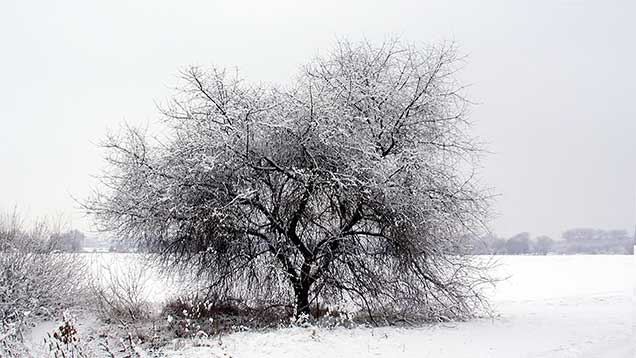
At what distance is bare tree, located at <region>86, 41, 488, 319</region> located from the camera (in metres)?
13.9

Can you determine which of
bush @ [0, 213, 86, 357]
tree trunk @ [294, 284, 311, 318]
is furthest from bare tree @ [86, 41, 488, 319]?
bush @ [0, 213, 86, 357]

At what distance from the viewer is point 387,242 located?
1481cm

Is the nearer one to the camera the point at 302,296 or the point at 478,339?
the point at 478,339

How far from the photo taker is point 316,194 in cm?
1441

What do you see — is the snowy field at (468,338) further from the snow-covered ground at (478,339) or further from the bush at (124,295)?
the bush at (124,295)

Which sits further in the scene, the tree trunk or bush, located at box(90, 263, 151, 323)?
bush, located at box(90, 263, 151, 323)

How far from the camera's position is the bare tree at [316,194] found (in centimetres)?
1393

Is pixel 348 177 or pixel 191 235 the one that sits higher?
pixel 348 177

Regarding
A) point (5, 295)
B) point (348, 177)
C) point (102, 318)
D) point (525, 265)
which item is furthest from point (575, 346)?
point (525, 265)

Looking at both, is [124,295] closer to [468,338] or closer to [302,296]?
[302,296]

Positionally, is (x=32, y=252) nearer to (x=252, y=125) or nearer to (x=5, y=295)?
(x=5, y=295)

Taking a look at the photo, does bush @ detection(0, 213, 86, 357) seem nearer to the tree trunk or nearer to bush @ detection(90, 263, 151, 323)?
bush @ detection(90, 263, 151, 323)

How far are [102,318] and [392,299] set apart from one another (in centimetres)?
727

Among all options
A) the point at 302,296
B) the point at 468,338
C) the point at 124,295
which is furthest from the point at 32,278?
the point at 468,338
